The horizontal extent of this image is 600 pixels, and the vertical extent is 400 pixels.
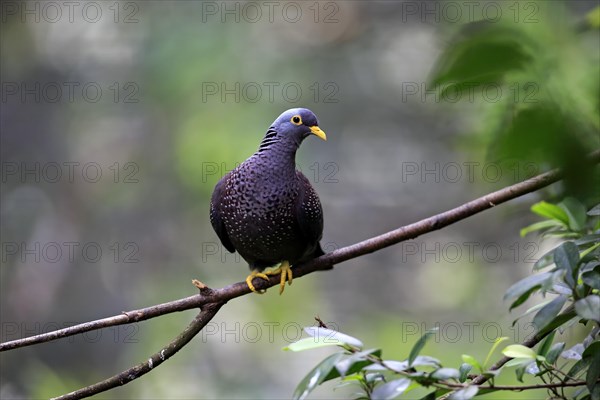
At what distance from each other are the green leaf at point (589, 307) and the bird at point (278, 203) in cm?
176

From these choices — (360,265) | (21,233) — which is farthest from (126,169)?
(360,265)

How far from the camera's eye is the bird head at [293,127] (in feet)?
10.6

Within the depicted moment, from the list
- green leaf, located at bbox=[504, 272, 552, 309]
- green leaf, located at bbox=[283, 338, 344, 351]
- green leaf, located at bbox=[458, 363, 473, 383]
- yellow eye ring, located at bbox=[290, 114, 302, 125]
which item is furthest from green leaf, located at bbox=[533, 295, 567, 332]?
yellow eye ring, located at bbox=[290, 114, 302, 125]

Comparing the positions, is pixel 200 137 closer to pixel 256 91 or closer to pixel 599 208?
pixel 256 91

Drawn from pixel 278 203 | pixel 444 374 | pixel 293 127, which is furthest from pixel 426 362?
pixel 293 127

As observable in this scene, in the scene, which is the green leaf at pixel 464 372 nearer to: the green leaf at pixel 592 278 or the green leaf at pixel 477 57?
the green leaf at pixel 592 278

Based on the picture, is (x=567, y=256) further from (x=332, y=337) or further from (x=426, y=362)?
(x=332, y=337)

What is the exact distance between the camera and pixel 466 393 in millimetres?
1442

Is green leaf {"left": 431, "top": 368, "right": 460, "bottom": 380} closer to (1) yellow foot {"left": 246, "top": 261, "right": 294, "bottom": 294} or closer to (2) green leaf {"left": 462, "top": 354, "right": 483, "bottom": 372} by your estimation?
(2) green leaf {"left": 462, "top": 354, "right": 483, "bottom": 372}

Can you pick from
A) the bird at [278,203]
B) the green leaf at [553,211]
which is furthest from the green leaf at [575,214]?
the bird at [278,203]

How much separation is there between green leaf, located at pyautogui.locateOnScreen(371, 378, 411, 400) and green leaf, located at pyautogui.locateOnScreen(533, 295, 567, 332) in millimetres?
308

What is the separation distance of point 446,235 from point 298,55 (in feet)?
9.10

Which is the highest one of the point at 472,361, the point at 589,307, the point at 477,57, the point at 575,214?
the point at 477,57

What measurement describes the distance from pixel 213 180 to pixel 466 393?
21.9ft
